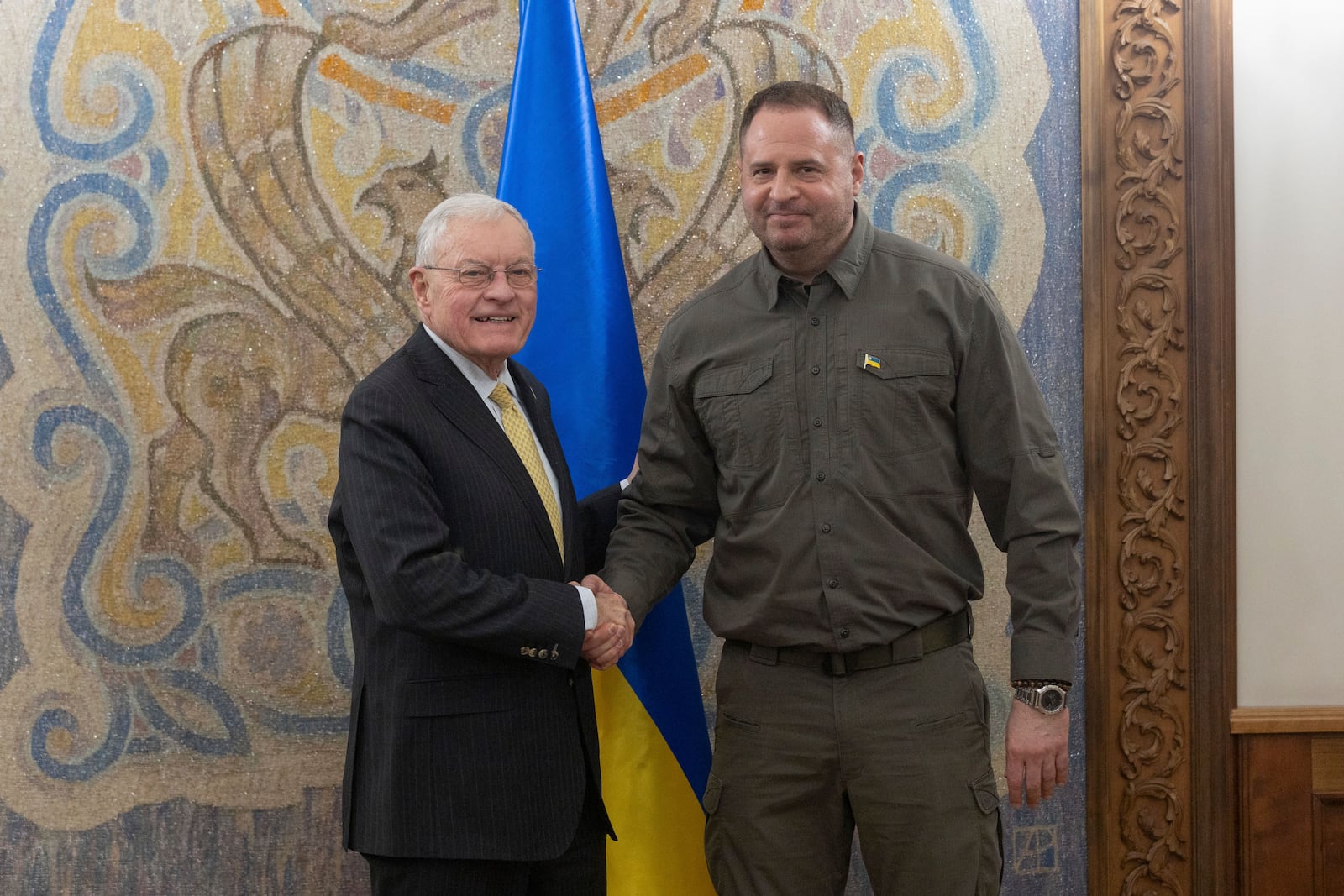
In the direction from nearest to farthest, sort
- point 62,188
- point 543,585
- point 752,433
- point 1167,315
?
point 543,585, point 752,433, point 62,188, point 1167,315

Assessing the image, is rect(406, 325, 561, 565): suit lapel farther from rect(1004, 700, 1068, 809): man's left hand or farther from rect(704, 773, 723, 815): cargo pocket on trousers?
rect(1004, 700, 1068, 809): man's left hand

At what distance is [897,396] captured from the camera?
A: 6.07 ft

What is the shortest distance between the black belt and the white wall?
3.40ft

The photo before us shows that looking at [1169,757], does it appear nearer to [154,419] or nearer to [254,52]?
[154,419]

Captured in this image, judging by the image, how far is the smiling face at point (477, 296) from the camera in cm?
176

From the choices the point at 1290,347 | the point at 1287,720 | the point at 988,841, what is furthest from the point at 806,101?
the point at 1287,720

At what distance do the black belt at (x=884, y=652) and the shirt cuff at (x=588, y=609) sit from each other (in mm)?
320

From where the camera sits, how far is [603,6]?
2441 millimetres

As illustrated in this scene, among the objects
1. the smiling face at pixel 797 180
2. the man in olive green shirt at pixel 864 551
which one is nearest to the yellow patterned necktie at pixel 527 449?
the man in olive green shirt at pixel 864 551

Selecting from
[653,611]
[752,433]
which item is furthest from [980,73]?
[653,611]

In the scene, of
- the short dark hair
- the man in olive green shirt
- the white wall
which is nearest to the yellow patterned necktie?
the man in olive green shirt

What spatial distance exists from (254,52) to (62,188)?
0.49 metres

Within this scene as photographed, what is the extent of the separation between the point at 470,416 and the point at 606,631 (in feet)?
1.31

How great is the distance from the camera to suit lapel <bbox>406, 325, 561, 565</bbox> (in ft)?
5.67
